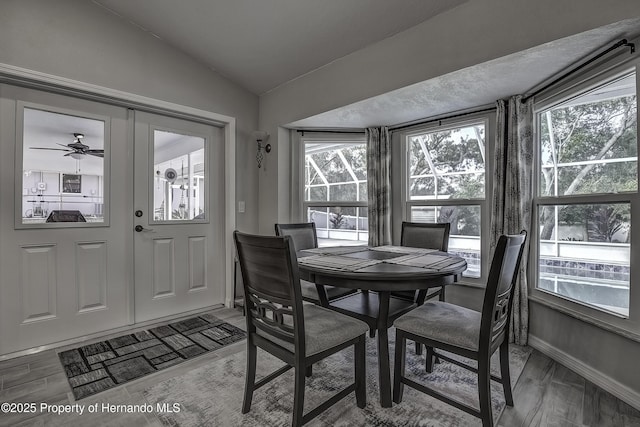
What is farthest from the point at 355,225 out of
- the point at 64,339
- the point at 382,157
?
the point at 64,339

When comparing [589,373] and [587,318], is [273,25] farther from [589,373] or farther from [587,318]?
[589,373]

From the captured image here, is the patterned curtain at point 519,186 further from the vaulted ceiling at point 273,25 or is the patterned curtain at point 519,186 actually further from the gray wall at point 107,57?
the gray wall at point 107,57

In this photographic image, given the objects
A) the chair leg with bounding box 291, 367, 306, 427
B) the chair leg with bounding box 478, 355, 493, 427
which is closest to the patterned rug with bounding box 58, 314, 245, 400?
the chair leg with bounding box 291, 367, 306, 427

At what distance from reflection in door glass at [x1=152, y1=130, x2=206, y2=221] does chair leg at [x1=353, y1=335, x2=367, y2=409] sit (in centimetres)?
237

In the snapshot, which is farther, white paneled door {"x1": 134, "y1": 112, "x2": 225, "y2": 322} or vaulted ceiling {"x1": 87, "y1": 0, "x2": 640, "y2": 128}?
A: white paneled door {"x1": 134, "y1": 112, "x2": 225, "y2": 322}

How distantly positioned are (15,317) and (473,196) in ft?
13.2

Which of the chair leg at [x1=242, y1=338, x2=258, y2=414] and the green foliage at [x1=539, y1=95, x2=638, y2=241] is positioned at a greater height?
the green foliage at [x1=539, y1=95, x2=638, y2=241]

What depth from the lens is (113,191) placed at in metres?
2.76

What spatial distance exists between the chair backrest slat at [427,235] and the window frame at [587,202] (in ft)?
2.35

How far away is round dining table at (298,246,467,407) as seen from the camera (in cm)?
157

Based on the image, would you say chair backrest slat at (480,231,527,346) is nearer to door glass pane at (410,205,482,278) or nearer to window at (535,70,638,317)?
window at (535,70,638,317)

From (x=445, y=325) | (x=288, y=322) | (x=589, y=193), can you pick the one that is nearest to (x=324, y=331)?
(x=288, y=322)

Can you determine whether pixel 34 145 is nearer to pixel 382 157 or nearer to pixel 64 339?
pixel 64 339

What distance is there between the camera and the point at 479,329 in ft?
5.01
